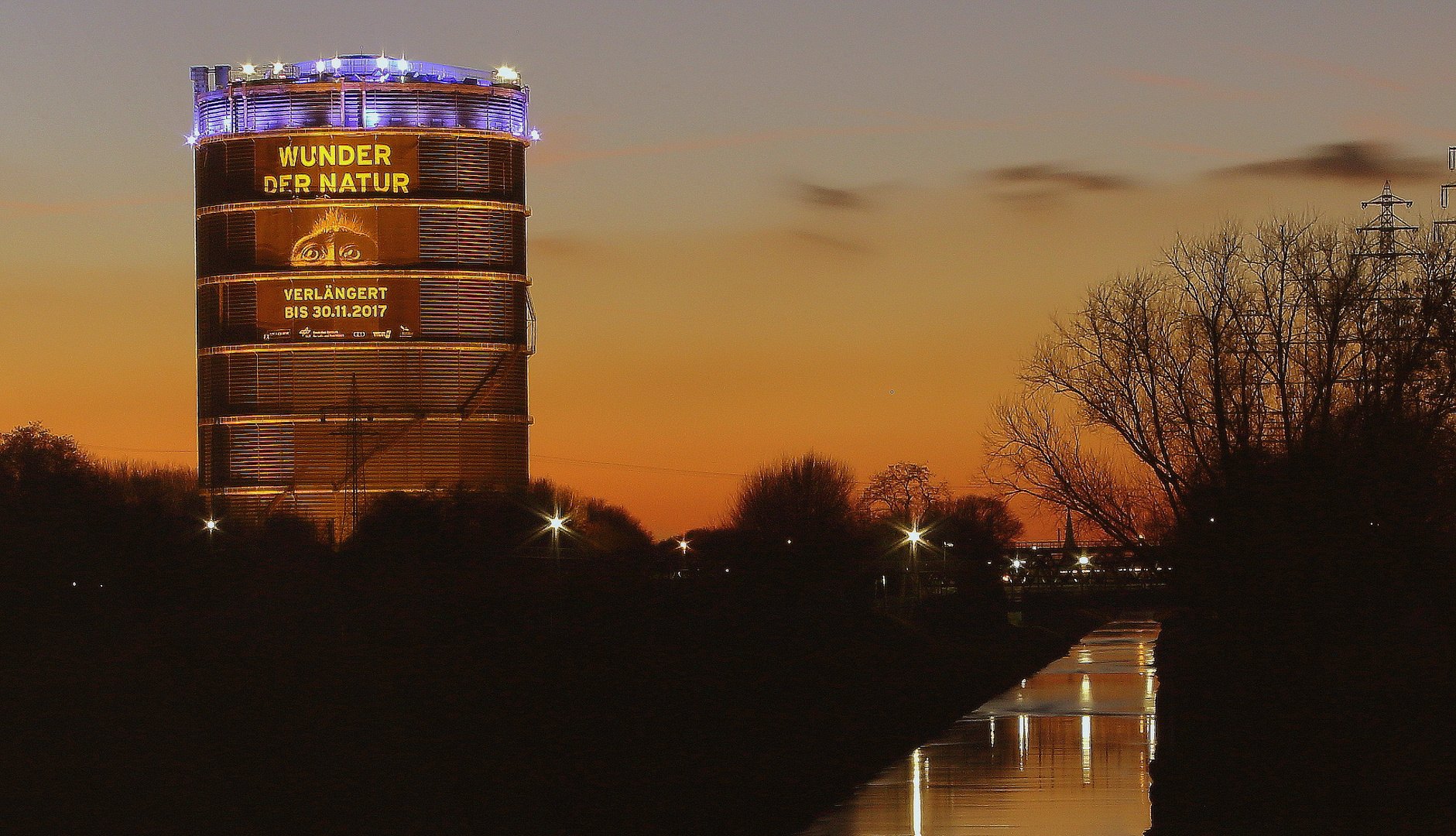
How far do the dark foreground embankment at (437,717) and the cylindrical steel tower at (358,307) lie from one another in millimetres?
52021

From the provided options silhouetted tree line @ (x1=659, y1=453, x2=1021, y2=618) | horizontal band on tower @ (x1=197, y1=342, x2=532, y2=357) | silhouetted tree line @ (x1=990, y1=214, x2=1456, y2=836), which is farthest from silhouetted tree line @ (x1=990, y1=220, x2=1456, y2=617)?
horizontal band on tower @ (x1=197, y1=342, x2=532, y2=357)

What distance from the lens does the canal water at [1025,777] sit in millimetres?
21562

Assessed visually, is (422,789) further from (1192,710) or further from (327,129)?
(327,129)

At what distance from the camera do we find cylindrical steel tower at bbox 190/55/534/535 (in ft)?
357

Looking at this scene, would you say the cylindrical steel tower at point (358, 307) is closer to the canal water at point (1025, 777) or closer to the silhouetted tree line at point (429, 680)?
the silhouetted tree line at point (429, 680)

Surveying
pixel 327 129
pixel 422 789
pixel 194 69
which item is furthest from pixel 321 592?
pixel 194 69

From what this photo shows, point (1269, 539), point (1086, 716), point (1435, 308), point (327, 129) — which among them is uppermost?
point (327, 129)

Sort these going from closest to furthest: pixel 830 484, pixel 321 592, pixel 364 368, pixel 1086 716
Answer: pixel 1086 716 → pixel 321 592 → pixel 364 368 → pixel 830 484

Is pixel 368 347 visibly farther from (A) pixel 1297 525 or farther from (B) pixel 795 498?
(A) pixel 1297 525

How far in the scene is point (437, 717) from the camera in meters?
29.3

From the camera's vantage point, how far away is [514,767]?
25.3 meters

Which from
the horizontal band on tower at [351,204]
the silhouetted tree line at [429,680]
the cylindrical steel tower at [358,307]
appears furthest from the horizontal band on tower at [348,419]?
the silhouetted tree line at [429,680]

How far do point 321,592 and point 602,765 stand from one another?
1304 inches

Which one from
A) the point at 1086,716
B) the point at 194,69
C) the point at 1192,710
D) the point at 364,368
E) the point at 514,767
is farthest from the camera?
the point at 194,69
